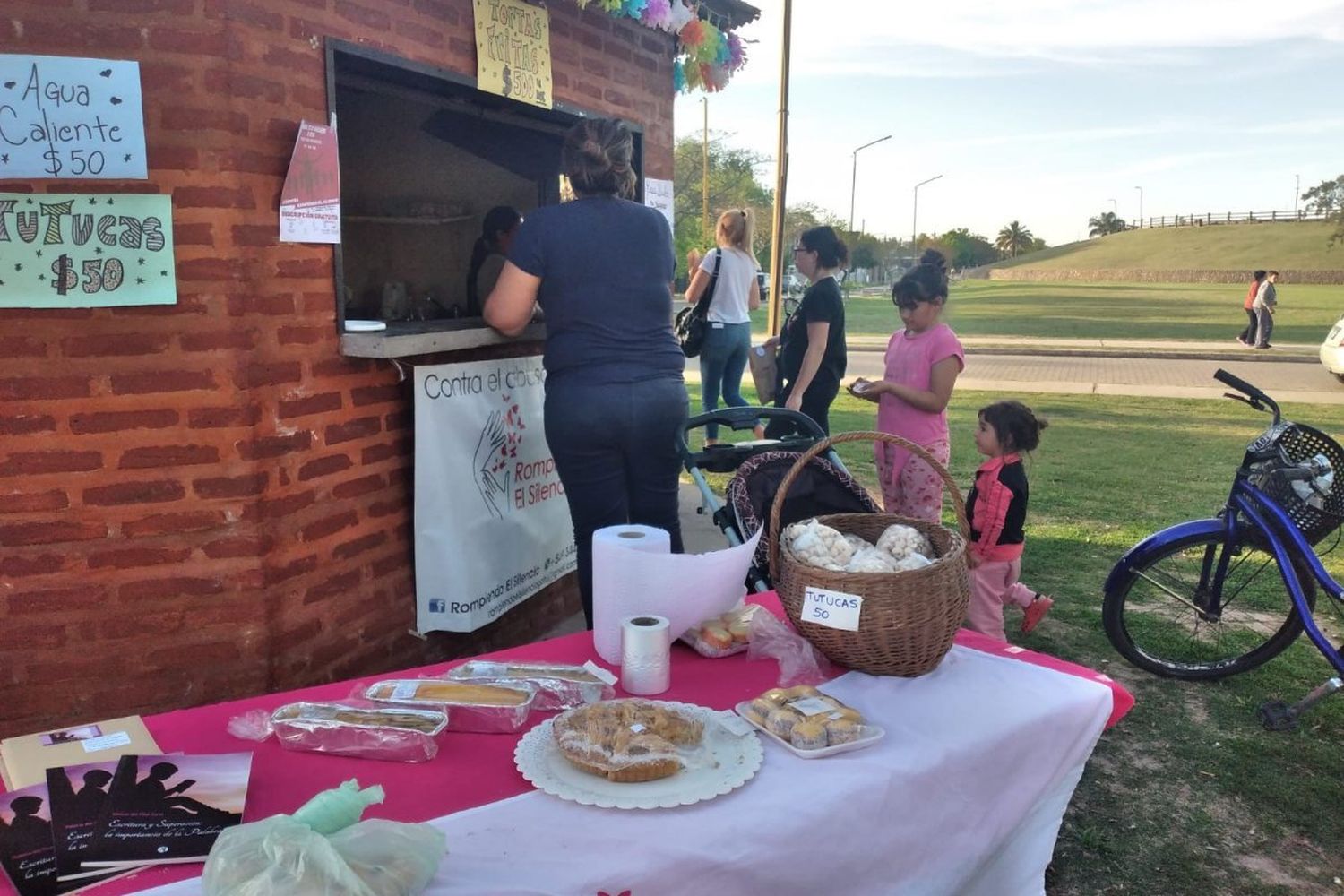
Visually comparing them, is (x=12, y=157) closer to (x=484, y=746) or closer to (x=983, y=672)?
(x=484, y=746)

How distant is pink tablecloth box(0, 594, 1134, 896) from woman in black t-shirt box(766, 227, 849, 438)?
117 inches

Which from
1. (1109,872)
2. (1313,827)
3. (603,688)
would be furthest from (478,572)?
(1313,827)

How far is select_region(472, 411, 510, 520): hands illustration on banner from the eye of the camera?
12.1ft

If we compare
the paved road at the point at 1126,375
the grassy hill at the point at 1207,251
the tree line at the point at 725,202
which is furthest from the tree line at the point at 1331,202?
the paved road at the point at 1126,375

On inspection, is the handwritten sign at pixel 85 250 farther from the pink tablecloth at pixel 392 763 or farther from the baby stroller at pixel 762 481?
the baby stroller at pixel 762 481

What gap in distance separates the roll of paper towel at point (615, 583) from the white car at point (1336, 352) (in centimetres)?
1524

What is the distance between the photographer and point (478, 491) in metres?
3.69

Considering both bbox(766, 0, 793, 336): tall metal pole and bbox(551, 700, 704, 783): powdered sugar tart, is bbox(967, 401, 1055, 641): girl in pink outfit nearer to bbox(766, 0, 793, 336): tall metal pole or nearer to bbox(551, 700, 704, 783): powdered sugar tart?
bbox(551, 700, 704, 783): powdered sugar tart

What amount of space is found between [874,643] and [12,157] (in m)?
2.46

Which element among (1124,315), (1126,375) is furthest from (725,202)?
(1126,375)

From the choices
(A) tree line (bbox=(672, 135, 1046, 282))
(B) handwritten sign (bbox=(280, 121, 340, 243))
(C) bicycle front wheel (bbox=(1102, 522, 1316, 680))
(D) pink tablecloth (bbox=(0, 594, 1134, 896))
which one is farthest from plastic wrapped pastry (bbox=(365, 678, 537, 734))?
(A) tree line (bbox=(672, 135, 1046, 282))

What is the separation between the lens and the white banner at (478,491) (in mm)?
3471

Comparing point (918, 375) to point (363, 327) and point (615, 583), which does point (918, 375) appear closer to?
point (363, 327)
